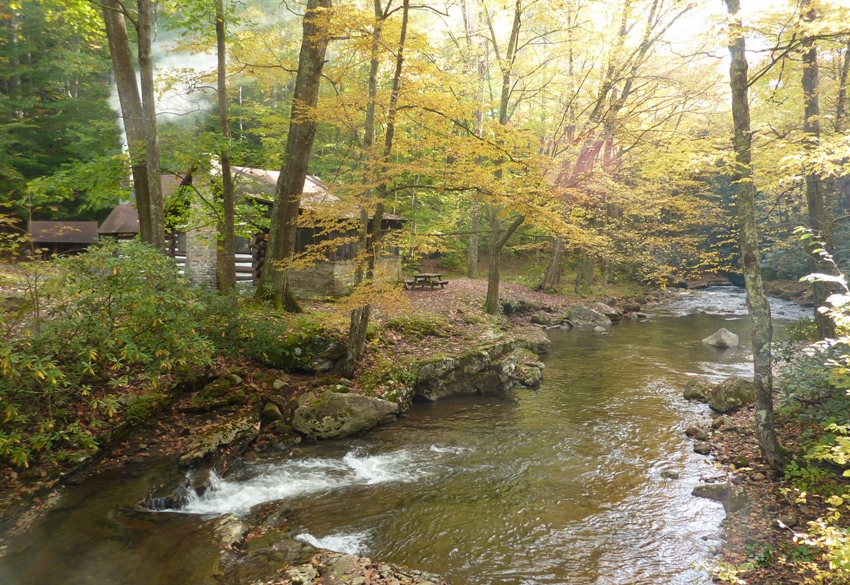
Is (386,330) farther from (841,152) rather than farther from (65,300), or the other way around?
(841,152)

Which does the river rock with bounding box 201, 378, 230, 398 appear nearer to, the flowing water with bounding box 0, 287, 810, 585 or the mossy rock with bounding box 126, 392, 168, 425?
the mossy rock with bounding box 126, 392, 168, 425

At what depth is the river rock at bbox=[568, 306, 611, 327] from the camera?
2158 centimetres

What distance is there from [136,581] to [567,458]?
22.8ft

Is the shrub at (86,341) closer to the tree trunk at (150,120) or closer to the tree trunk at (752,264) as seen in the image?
the tree trunk at (150,120)

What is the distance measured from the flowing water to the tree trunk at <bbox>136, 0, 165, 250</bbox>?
232 inches

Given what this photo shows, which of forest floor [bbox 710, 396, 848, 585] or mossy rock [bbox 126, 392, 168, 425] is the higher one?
mossy rock [bbox 126, 392, 168, 425]

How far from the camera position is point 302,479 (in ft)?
25.5

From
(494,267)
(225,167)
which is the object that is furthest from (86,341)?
(494,267)

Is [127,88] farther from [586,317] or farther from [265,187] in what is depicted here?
[586,317]

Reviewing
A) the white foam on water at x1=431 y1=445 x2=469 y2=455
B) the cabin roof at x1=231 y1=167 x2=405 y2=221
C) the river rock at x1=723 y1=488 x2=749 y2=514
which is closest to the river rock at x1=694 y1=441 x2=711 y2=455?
the river rock at x1=723 y1=488 x2=749 y2=514

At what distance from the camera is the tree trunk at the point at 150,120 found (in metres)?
9.85

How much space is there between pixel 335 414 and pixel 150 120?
775cm

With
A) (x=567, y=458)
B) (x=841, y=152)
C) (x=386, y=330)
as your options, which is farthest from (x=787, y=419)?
(x=386, y=330)

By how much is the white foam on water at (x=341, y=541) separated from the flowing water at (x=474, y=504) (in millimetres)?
24
